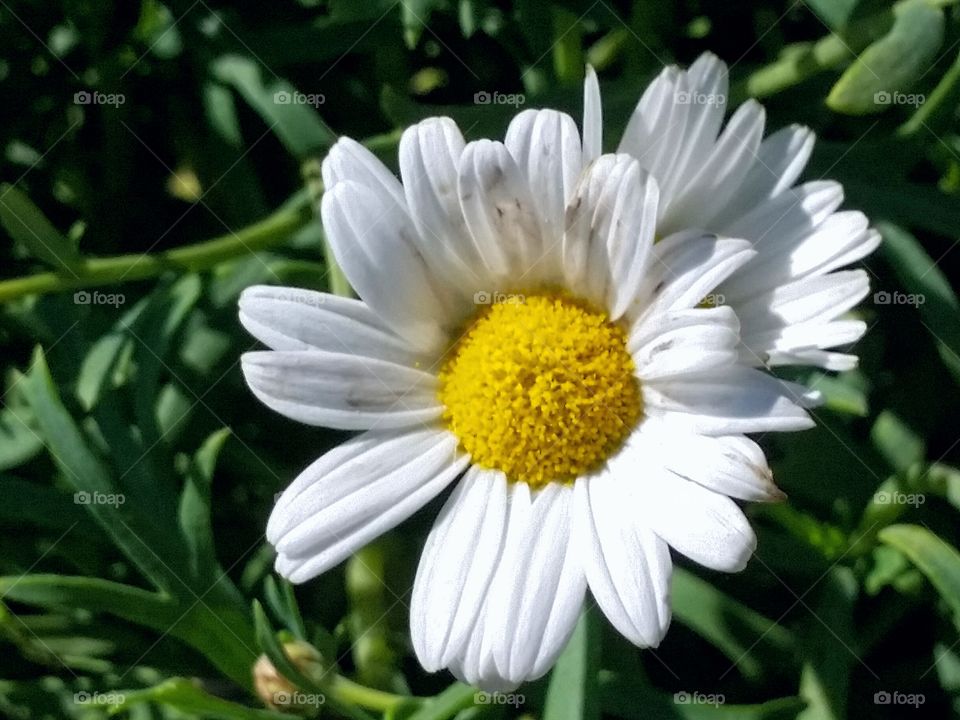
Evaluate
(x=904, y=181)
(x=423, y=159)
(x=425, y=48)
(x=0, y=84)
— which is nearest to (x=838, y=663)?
(x=904, y=181)

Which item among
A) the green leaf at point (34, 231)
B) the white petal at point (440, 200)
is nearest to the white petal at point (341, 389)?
the white petal at point (440, 200)

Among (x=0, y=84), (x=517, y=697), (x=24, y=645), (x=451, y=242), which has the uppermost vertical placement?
(x=0, y=84)

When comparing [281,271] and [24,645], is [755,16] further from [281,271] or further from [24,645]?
[24,645]

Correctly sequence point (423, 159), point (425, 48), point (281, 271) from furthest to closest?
point (425, 48) < point (281, 271) < point (423, 159)
